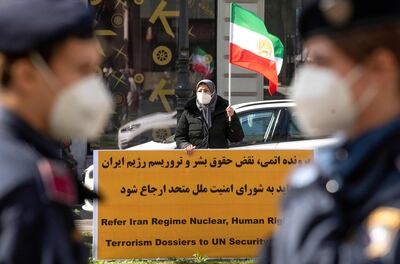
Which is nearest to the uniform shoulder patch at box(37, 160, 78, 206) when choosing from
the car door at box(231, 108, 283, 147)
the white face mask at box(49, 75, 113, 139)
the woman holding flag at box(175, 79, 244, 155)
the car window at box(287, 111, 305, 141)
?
the white face mask at box(49, 75, 113, 139)

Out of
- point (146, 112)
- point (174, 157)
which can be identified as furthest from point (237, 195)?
point (146, 112)

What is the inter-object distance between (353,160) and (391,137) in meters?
0.10

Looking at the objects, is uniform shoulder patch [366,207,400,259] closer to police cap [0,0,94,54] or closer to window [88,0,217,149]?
police cap [0,0,94,54]

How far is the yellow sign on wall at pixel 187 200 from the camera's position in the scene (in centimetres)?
862

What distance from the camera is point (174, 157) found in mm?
8641

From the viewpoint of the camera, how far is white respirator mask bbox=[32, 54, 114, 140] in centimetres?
222

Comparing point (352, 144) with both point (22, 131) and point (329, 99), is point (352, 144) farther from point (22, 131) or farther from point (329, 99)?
point (22, 131)

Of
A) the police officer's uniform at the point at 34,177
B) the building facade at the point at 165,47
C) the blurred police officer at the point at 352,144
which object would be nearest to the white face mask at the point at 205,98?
the building facade at the point at 165,47

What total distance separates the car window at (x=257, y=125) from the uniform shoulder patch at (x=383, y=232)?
9.62m

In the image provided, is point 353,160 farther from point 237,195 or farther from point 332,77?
point 237,195

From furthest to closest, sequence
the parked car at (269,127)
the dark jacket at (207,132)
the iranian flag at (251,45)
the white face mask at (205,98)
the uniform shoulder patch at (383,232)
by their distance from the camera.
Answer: the parked car at (269,127)
the iranian flag at (251,45)
the white face mask at (205,98)
the dark jacket at (207,132)
the uniform shoulder patch at (383,232)

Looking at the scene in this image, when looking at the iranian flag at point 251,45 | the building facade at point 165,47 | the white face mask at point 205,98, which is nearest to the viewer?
the white face mask at point 205,98

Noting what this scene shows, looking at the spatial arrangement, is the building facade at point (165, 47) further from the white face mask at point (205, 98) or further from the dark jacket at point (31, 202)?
the dark jacket at point (31, 202)

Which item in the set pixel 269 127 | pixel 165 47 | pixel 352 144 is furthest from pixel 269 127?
pixel 352 144
